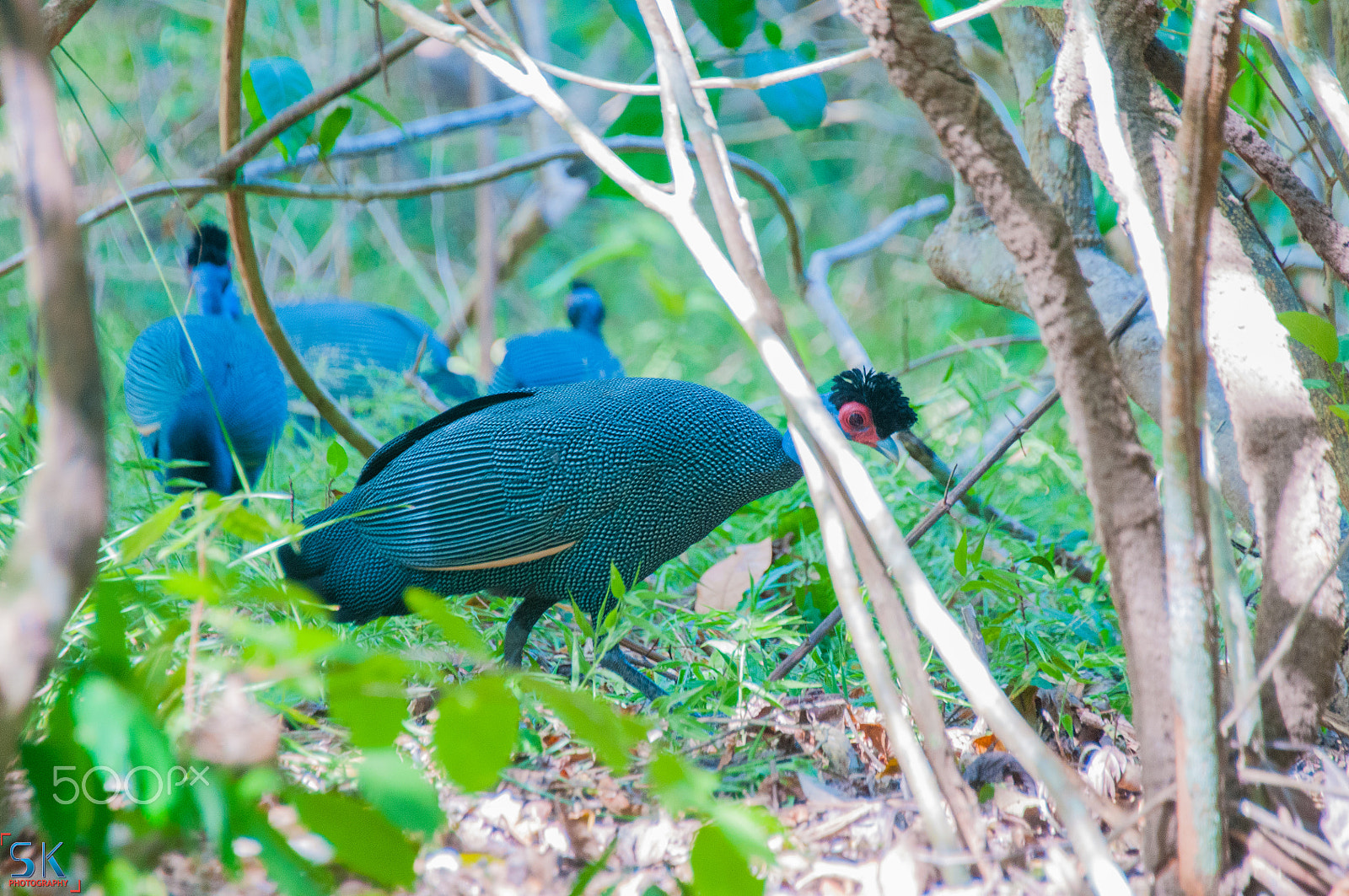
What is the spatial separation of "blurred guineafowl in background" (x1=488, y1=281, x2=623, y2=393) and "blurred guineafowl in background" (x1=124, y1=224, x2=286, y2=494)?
0.71m

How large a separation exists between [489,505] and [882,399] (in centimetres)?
80

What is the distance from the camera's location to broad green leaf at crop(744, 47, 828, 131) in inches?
78.9

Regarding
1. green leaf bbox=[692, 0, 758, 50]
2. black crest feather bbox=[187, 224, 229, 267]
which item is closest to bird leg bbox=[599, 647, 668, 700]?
green leaf bbox=[692, 0, 758, 50]

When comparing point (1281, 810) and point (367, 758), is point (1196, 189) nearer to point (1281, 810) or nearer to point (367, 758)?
point (1281, 810)

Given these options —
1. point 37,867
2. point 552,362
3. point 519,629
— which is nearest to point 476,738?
point 37,867

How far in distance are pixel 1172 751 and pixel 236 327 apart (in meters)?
2.20

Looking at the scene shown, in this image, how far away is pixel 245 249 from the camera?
81.8 inches

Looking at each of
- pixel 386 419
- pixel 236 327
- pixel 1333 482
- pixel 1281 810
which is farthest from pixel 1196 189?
pixel 386 419

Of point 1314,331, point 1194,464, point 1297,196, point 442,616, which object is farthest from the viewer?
point 1297,196

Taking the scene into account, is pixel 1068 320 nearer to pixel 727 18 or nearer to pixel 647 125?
pixel 727 18

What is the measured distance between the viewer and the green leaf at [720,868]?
70cm

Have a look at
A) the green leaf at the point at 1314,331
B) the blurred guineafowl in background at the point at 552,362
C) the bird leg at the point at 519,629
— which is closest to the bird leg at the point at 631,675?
the bird leg at the point at 519,629

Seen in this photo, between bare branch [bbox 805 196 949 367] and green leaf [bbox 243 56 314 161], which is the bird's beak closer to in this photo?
bare branch [bbox 805 196 949 367]

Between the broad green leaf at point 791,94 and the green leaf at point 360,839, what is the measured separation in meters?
1.67
